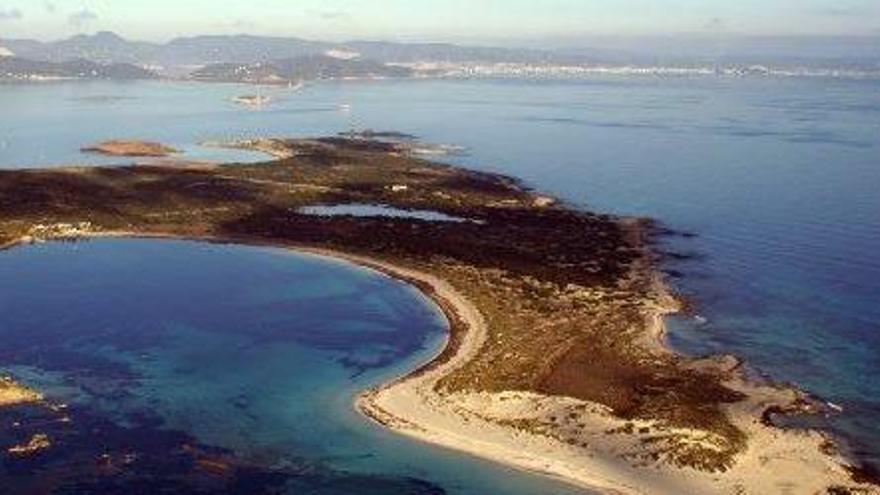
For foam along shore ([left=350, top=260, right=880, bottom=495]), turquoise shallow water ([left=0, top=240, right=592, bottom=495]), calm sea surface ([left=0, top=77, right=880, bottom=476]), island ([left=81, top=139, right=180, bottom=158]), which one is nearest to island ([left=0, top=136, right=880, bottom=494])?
foam along shore ([left=350, top=260, right=880, bottom=495])

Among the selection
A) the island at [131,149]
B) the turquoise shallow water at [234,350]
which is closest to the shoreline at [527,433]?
the turquoise shallow water at [234,350]

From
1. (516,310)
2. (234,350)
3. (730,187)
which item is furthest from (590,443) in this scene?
(730,187)

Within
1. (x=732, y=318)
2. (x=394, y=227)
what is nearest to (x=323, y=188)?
(x=394, y=227)

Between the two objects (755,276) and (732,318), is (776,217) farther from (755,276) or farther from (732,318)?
(732,318)

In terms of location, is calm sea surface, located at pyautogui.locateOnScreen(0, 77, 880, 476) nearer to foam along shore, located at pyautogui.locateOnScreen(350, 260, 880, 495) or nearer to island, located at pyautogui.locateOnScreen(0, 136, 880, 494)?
foam along shore, located at pyautogui.locateOnScreen(350, 260, 880, 495)

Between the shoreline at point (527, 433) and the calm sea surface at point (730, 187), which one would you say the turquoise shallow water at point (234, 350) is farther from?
the calm sea surface at point (730, 187)
